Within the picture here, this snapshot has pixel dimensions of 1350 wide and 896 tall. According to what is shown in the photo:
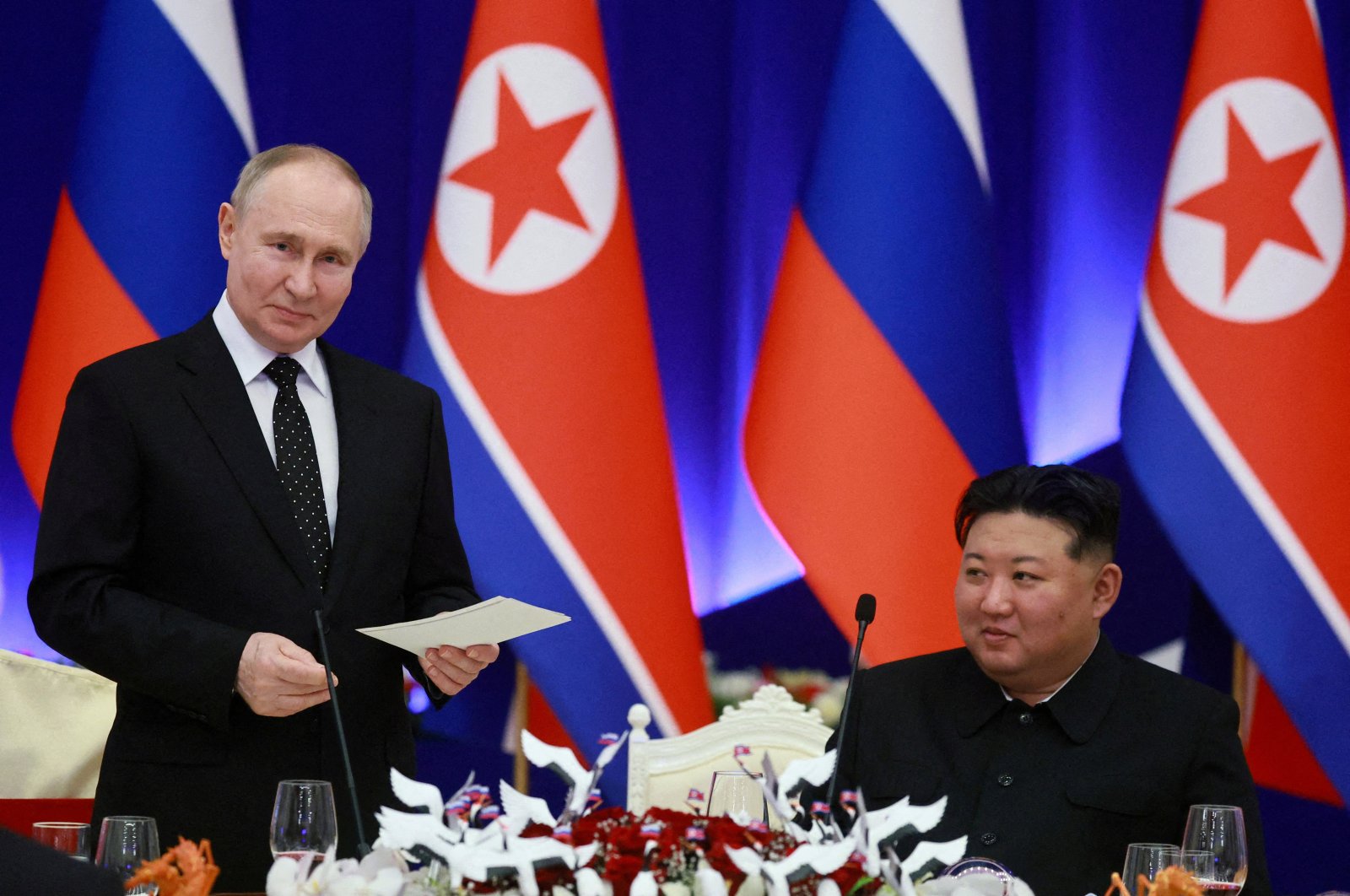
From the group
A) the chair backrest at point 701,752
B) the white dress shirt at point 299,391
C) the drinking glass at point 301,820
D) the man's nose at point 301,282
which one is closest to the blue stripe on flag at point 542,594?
the chair backrest at point 701,752

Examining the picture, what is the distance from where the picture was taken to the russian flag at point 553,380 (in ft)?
11.4

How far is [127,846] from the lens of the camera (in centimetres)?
152

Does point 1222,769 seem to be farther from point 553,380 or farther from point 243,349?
point 553,380

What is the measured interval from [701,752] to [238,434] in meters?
1.20

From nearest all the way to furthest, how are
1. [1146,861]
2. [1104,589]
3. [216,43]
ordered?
[1146,861] < [1104,589] < [216,43]

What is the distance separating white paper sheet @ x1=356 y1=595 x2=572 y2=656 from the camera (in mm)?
1766

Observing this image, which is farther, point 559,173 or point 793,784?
point 559,173

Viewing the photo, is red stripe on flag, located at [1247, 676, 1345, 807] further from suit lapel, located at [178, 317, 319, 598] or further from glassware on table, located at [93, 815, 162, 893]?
glassware on table, located at [93, 815, 162, 893]

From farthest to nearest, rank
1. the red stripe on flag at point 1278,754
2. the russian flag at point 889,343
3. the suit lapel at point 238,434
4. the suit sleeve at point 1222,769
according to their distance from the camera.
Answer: the red stripe on flag at point 1278,754 < the russian flag at point 889,343 < the suit sleeve at point 1222,769 < the suit lapel at point 238,434

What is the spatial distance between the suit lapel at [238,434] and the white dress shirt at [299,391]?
0.02m

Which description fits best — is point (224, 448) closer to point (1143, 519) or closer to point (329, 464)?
point (329, 464)

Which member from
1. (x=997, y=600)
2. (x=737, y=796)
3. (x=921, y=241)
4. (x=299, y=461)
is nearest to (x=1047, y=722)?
(x=997, y=600)

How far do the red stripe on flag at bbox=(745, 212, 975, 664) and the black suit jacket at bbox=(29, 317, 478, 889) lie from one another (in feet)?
4.81

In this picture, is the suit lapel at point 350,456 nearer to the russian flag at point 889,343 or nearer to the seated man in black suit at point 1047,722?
the seated man in black suit at point 1047,722
